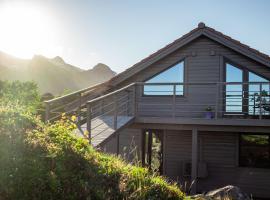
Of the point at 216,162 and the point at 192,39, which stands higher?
the point at 192,39

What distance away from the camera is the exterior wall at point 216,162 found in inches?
561

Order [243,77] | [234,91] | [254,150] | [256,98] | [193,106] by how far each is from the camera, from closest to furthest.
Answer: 1. [256,98]
2. [234,91]
3. [243,77]
4. [254,150]
5. [193,106]

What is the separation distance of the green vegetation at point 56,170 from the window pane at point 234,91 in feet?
26.4

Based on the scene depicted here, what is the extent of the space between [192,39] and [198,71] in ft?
4.23

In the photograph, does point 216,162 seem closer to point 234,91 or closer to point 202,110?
point 202,110

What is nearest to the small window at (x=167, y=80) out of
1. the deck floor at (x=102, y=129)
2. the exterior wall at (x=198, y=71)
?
the exterior wall at (x=198, y=71)

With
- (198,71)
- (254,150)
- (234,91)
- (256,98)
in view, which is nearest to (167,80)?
(198,71)

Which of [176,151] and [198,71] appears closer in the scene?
[198,71]

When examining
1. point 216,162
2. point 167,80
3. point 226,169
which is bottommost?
point 226,169

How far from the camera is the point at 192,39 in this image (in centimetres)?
1493

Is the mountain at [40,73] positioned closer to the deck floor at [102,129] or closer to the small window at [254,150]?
the small window at [254,150]

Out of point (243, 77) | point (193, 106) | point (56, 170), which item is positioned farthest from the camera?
point (193, 106)

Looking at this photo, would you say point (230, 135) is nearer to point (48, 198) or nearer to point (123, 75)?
point (123, 75)

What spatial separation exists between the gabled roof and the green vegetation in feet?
28.1
